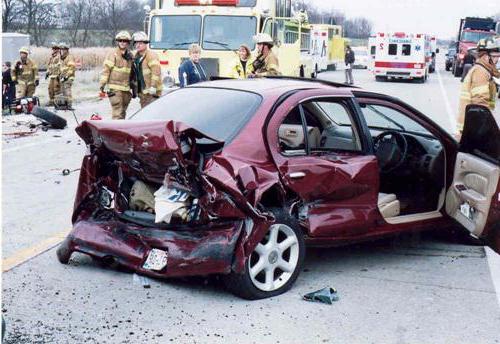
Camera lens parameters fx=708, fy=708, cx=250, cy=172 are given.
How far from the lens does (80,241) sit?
16.7 ft

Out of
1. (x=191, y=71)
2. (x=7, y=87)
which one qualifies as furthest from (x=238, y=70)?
(x=7, y=87)

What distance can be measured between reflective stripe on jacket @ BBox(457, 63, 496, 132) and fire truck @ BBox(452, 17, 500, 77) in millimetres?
30562

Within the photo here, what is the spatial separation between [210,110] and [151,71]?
632 centimetres

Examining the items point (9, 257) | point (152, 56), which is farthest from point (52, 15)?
point (9, 257)

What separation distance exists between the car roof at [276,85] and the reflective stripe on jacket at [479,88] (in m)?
2.32

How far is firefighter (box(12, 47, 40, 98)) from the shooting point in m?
17.9

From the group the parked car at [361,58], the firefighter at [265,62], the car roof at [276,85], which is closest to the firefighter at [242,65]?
the firefighter at [265,62]

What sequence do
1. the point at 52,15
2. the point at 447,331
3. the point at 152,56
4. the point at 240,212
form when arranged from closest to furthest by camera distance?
the point at 447,331 → the point at 240,212 → the point at 152,56 → the point at 52,15

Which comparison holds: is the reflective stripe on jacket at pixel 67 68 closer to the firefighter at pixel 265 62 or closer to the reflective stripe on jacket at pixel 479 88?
the firefighter at pixel 265 62

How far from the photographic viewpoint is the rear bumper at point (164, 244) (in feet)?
14.8

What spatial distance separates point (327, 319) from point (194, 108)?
1.84 meters

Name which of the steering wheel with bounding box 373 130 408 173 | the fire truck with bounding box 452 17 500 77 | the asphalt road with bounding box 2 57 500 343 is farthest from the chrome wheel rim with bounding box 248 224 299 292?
the fire truck with bounding box 452 17 500 77

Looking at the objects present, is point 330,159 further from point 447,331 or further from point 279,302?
point 447,331

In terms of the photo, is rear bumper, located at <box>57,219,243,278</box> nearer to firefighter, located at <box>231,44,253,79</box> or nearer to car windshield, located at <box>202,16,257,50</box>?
firefighter, located at <box>231,44,253,79</box>
